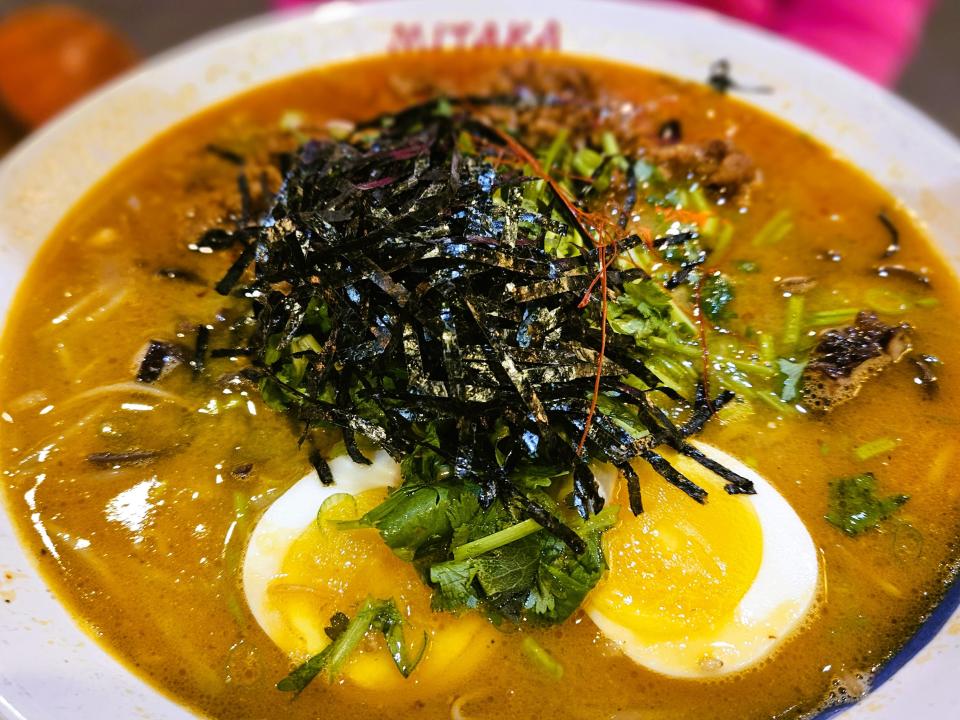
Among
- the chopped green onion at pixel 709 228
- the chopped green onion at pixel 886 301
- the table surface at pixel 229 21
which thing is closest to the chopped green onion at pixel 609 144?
the chopped green onion at pixel 709 228

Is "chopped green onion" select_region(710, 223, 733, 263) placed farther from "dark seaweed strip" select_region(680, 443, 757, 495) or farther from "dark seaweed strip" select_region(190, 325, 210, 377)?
"dark seaweed strip" select_region(190, 325, 210, 377)

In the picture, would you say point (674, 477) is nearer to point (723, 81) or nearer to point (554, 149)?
point (554, 149)

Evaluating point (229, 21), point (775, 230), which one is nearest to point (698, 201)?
point (775, 230)

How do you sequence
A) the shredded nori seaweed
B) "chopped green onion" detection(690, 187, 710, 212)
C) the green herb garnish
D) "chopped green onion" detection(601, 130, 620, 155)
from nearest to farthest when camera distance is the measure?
1. the green herb garnish
2. the shredded nori seaweed
3. "chopped green onion" detection(690, 187, 710, 212)
4. "chopped green onion" detection(601, 130, 620, 155)

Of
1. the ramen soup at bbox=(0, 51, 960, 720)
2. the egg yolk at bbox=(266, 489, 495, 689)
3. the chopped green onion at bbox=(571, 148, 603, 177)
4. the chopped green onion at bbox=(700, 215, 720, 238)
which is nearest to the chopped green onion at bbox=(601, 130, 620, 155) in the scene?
the chopped green onion at bbox=(571, 148, 603, 177)

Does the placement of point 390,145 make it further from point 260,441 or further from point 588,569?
point 588,569

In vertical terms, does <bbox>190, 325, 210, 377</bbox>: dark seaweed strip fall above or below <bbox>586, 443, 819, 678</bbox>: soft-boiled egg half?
above
